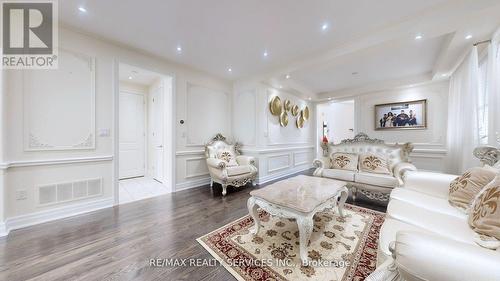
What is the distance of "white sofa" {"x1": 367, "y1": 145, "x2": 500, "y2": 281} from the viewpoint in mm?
591

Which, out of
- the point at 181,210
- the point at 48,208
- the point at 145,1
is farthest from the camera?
the point at 181,210

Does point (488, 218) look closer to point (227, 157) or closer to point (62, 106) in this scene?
point (227, 157)

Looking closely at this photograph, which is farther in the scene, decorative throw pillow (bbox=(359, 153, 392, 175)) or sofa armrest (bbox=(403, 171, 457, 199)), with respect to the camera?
decorative throw pillow (bbox=(359, 153, 392, 175))

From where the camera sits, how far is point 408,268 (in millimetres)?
664

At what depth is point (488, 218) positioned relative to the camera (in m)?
1.10

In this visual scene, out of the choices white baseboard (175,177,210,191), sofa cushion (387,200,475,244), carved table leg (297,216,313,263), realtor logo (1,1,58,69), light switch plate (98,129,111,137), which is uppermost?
realtor logo (1,1,58,69)

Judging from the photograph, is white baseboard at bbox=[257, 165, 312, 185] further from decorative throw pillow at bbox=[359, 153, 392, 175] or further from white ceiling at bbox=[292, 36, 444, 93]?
white ceiling at bbox=[292, 36, 444, 93]

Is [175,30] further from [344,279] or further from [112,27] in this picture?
[344,279]

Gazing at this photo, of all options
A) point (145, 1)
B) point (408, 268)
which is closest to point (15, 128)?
point (145, 1)

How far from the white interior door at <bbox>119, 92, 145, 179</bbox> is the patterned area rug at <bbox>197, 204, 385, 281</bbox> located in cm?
378

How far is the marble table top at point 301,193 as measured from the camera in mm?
1667

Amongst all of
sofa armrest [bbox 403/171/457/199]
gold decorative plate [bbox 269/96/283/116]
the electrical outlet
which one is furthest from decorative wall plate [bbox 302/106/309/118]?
the electrical outlet

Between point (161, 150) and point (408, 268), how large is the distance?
14.4ft

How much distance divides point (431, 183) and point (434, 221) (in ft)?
2.72
